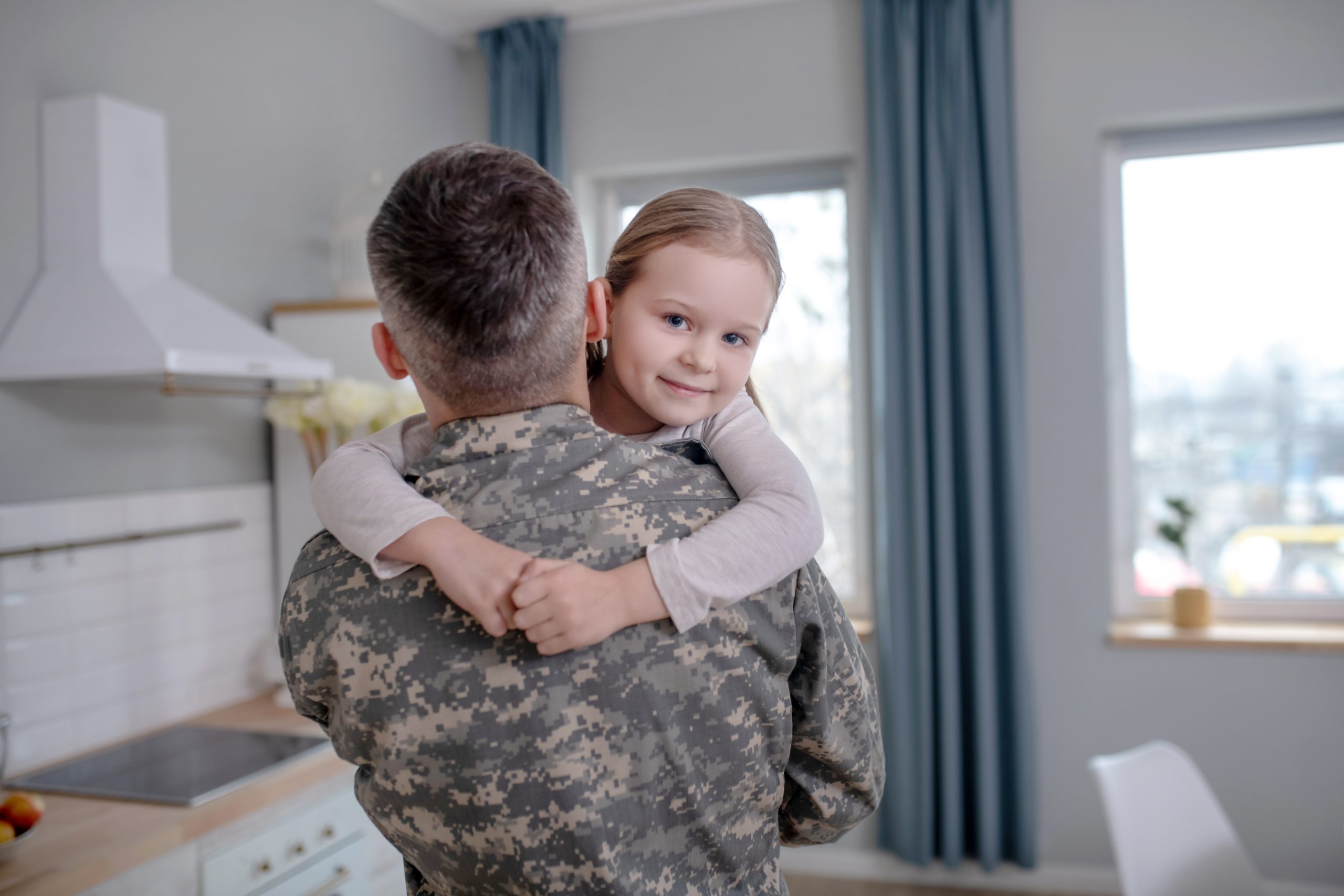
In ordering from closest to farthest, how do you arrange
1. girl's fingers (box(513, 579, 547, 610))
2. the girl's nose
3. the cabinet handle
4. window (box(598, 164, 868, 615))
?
1. girl's fingers (box(513, 579, 547, 610))
2. the girl's nose
3. the cabinet handle
4. window (box(598, 164, 868, 615))

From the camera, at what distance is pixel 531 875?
2.55ft

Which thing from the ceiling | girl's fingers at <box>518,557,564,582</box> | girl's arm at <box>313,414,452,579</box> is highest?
the ceiling

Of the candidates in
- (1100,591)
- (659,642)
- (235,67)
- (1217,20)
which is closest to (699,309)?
(659,642)

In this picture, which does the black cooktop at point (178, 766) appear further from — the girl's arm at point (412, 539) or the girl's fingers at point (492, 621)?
the girl's fingers at point (492, 621)

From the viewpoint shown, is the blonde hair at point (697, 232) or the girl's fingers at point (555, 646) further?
the blonde hair at point (697, 232)

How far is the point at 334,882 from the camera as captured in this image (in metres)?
2.22

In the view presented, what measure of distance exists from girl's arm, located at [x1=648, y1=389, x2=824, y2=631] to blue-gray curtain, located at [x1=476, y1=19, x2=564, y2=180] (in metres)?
2.93

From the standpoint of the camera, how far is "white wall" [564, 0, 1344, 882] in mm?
3062

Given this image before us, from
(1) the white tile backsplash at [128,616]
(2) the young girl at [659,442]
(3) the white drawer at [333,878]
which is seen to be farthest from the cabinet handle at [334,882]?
(2) the young girl at [659,442]

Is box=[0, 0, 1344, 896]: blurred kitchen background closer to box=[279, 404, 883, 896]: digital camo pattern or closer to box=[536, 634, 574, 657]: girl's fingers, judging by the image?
box=[279, 404, 883, 896]: digital camo pattern

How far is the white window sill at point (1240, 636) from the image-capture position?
9.93ft

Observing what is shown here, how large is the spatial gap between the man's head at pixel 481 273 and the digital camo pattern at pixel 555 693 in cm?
4

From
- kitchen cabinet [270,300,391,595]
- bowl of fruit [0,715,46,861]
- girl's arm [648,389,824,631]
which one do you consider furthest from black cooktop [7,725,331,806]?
girl's arm [648,389,824,631]

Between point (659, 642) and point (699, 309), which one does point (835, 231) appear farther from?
point (659, 642)
